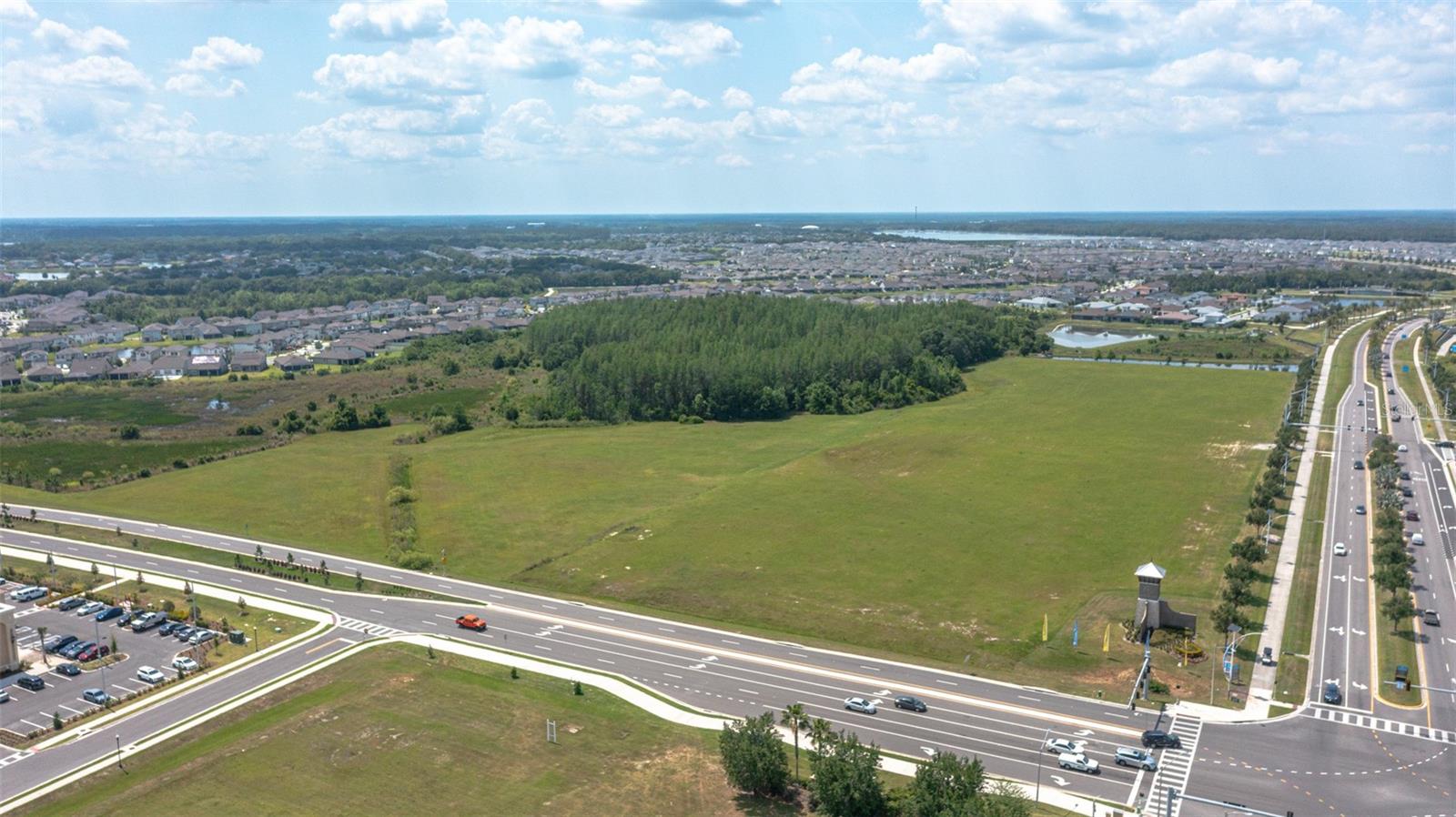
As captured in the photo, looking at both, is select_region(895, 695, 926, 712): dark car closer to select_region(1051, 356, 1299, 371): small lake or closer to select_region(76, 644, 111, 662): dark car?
select_region(76, 644, 111, 662): dark car

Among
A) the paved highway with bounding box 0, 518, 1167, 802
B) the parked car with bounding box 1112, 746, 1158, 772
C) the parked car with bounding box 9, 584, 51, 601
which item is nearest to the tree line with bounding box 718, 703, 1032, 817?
the paved highway with bounding box 0, 518, 1167, 802

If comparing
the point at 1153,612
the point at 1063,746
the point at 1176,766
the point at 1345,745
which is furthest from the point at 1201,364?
the point at 1063,746

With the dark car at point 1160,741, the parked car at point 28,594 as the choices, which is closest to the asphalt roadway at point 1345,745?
the dark car at point 1160,741

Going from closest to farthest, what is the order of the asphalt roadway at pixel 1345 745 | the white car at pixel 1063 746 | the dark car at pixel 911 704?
the asphalt roadway at pixel 1345 745 < the white car at pixel 1063 746 < the dark car at pixel 911 704

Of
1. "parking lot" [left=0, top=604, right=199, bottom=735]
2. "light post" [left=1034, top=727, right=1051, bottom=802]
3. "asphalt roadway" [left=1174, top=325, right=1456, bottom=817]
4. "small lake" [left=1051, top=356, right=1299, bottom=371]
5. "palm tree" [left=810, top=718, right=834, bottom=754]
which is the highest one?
"small lake" [left=1051, top=356, right=1299, bottom=371]

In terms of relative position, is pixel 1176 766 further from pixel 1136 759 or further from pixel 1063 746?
pixel 1063 746

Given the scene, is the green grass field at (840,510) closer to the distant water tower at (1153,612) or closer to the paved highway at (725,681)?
the distant water tower at (1153,612)

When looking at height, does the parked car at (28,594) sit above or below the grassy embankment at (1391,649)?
below
